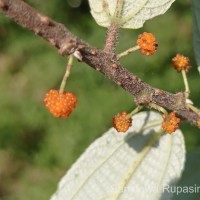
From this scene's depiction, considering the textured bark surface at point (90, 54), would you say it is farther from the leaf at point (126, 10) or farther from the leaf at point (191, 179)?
the leaf at point (191, 179)

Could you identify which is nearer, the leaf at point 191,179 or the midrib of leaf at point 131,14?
the midrib of leaf at point 131,14

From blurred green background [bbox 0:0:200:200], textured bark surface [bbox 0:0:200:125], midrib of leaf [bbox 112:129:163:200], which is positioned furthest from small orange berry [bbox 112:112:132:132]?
blurred green background [bbox 0:0:200:200]

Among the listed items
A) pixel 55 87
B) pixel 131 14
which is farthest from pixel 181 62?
pixel 55 87

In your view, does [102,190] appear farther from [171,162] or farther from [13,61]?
[13,61]

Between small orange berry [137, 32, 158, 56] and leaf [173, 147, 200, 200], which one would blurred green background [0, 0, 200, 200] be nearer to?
leaf [173, 147, 200, 200]

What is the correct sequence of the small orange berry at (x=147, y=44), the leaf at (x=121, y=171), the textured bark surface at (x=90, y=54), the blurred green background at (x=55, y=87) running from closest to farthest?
the textured bark surface at (x=90, y=54)
the small orange berry at (x=147, y=44)
the leaf at (x=121, y=171)
the blurred green background at (x=55, y=87)

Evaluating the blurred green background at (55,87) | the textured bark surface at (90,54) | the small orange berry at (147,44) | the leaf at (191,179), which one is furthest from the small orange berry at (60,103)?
the blurred green background at (55,87)

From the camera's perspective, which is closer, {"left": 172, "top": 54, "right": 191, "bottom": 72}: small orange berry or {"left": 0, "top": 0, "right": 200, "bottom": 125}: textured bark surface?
{"left": 0, "top": 0, "right": 200, "bottom": 125}: textured bark surface
